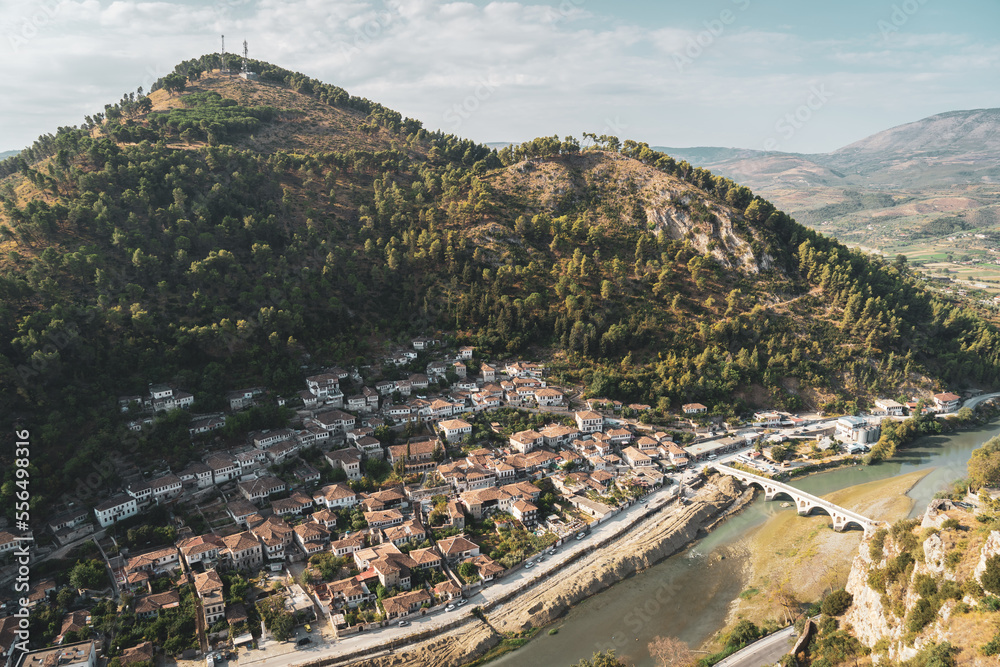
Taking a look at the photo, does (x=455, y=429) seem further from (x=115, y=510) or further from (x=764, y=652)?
(x=764, y=652)

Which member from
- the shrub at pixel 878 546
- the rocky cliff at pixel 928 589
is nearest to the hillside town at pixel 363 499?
the shrub at pixel 878 546

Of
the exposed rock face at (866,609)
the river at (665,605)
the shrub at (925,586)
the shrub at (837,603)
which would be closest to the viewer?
the shrub at (925,586)

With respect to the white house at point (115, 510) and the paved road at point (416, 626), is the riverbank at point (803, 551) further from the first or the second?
the white house at point (115, 510)

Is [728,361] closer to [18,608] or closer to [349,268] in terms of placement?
[349,268]

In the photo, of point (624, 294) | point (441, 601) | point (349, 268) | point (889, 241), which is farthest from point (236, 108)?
point (889, 241)

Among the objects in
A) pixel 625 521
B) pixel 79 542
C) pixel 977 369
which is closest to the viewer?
pixel 79 542

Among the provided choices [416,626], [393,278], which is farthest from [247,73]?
[416,626]
